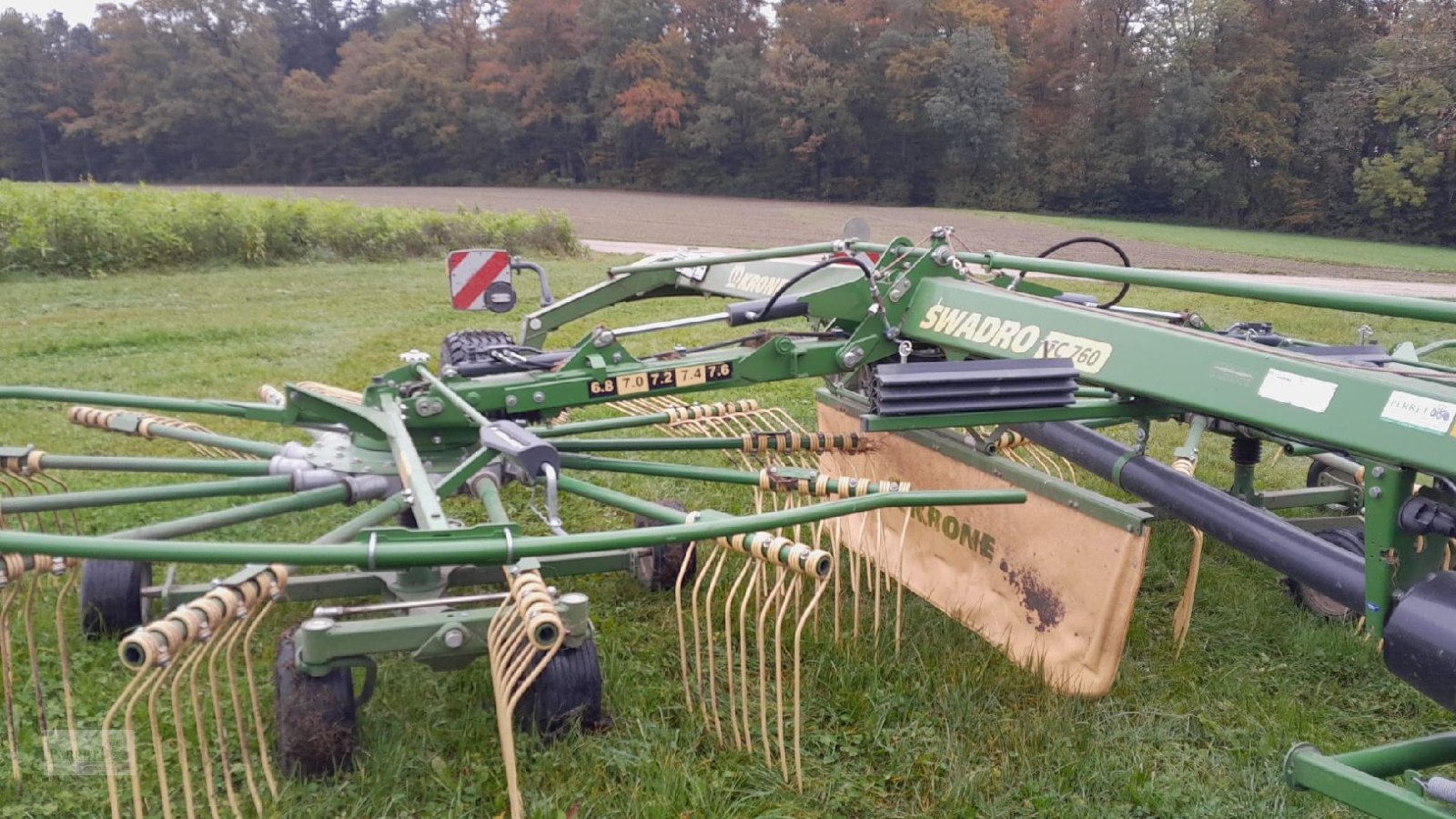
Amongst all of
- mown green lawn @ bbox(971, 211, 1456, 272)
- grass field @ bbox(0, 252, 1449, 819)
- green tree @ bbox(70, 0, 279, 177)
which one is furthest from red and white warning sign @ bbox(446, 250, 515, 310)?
green tree @ bbox(70, 0, 279, 177)

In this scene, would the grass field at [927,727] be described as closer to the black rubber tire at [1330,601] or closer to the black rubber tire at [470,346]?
the black rubber tire at [1330,601]

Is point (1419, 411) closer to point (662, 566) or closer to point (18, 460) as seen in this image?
point (662, 566)

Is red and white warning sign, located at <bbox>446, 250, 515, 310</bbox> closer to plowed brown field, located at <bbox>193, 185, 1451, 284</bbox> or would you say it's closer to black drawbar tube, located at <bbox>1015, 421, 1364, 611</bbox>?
black drawbar tube, located at <bbox>1015, 421, 1364, 611</bbox>

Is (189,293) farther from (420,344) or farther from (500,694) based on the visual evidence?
(500,694)

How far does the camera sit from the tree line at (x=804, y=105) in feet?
124

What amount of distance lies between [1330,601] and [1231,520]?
4.67 feet

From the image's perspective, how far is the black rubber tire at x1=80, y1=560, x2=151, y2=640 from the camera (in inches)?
138

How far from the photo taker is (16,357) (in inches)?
329

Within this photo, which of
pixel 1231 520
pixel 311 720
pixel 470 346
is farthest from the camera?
pixel 470 346

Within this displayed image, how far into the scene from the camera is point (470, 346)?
14.1 feet

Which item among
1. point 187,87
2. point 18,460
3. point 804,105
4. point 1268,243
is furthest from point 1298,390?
point 187,87

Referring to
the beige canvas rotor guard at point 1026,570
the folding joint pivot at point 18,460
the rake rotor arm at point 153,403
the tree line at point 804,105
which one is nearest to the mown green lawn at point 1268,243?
the tree line at point 804,105

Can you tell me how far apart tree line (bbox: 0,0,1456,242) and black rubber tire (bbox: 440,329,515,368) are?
26527mm

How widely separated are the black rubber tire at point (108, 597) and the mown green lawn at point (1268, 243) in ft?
88.2
